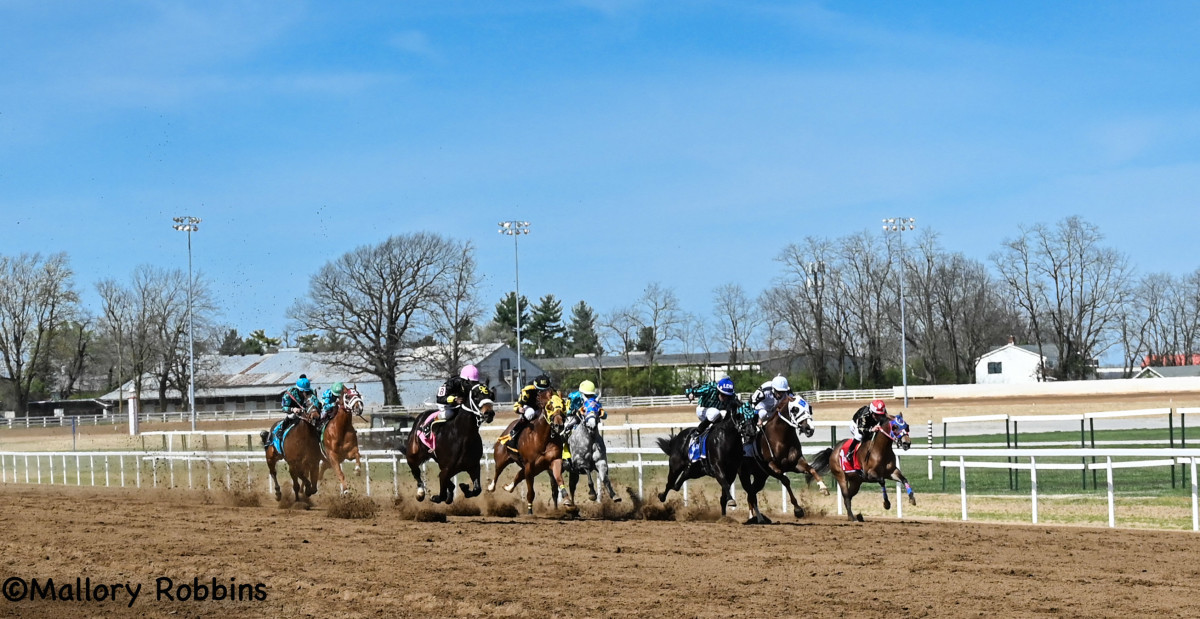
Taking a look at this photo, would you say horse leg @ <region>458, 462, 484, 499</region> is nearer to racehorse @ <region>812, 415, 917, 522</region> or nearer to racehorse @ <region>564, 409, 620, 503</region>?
racehorse @ <region>564, 409, 620, 503</region>

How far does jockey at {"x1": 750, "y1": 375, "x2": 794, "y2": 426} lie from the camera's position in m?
14.0

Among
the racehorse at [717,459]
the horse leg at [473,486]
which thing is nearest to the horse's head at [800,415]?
the racehorse at [717,459]

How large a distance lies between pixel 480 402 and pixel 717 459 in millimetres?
3018

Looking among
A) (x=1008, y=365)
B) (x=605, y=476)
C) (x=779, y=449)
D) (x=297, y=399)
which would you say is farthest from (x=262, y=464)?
(x=1008, y=365)

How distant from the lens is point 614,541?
39.2 ft

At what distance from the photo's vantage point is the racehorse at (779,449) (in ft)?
45.0

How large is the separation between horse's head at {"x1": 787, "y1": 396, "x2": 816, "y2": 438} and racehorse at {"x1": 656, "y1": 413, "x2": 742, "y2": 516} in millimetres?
706

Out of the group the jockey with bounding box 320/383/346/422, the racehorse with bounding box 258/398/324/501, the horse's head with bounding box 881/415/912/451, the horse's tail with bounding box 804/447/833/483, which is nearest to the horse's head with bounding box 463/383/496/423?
the jockey with bounding box 320/383/346/422

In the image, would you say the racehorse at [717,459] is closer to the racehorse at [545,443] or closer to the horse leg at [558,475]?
the horse leg at [558,475]

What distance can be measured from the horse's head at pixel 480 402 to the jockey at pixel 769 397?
3253 mm

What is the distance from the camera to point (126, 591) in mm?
8602

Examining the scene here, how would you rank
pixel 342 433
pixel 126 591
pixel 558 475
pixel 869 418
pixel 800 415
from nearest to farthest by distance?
1. pixel 126 591
2. pixel 800 415
3. pixel 869 418
4. pixel 558 475
5. pixel 342 433

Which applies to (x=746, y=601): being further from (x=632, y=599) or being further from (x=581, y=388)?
(x=581, y=388)

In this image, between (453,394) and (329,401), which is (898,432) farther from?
(329,401)
